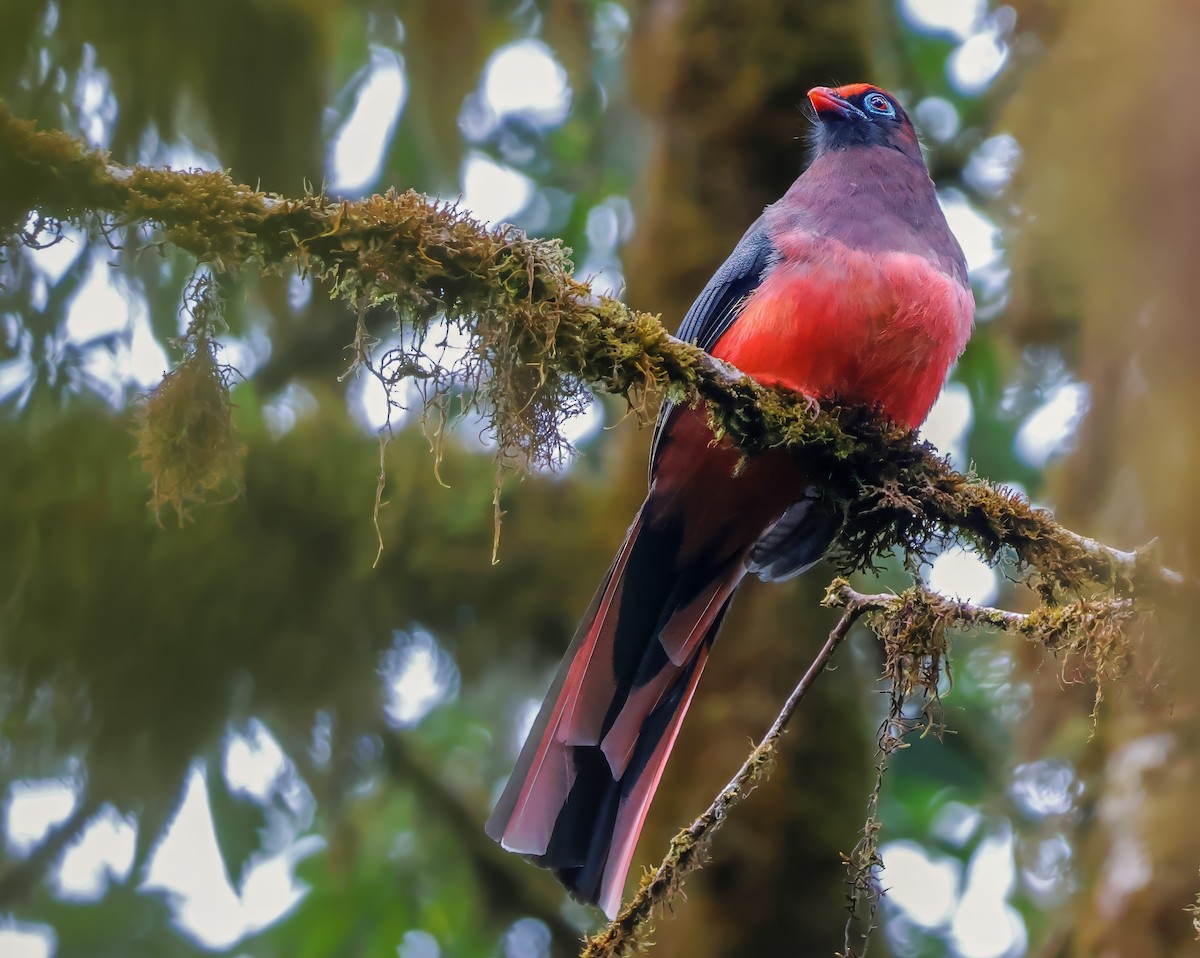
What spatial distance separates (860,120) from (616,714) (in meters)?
2.31

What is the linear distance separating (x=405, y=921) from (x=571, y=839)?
8.23 feet

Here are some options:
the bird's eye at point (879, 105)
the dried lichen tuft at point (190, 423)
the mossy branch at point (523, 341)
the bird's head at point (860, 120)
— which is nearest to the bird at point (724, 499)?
the mossy branch at point (523, 341)

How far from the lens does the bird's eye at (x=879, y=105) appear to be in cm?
450

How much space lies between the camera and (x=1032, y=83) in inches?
178

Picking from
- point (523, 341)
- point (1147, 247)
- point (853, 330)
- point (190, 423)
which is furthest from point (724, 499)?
point (1147, 247)

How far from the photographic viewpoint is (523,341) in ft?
8.61

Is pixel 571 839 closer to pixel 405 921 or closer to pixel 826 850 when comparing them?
pixel 826 850

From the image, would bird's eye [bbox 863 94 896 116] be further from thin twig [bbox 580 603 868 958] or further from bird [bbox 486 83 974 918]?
thin twig [bbox 580 603 868 958]

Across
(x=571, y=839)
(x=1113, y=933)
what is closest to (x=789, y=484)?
(x=571, y=839)

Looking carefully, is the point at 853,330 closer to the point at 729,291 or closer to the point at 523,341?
the point at 729,291

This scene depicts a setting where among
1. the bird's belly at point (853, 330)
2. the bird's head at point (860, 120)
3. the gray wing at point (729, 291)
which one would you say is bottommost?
the bird's belly at point (853, 330)

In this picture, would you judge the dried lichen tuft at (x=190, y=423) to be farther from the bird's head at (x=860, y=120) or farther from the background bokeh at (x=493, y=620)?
the bird's head at (x=860, y=120)

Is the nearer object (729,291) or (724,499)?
(724,499)

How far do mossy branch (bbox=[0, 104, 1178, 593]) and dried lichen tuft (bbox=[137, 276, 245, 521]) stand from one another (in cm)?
3
